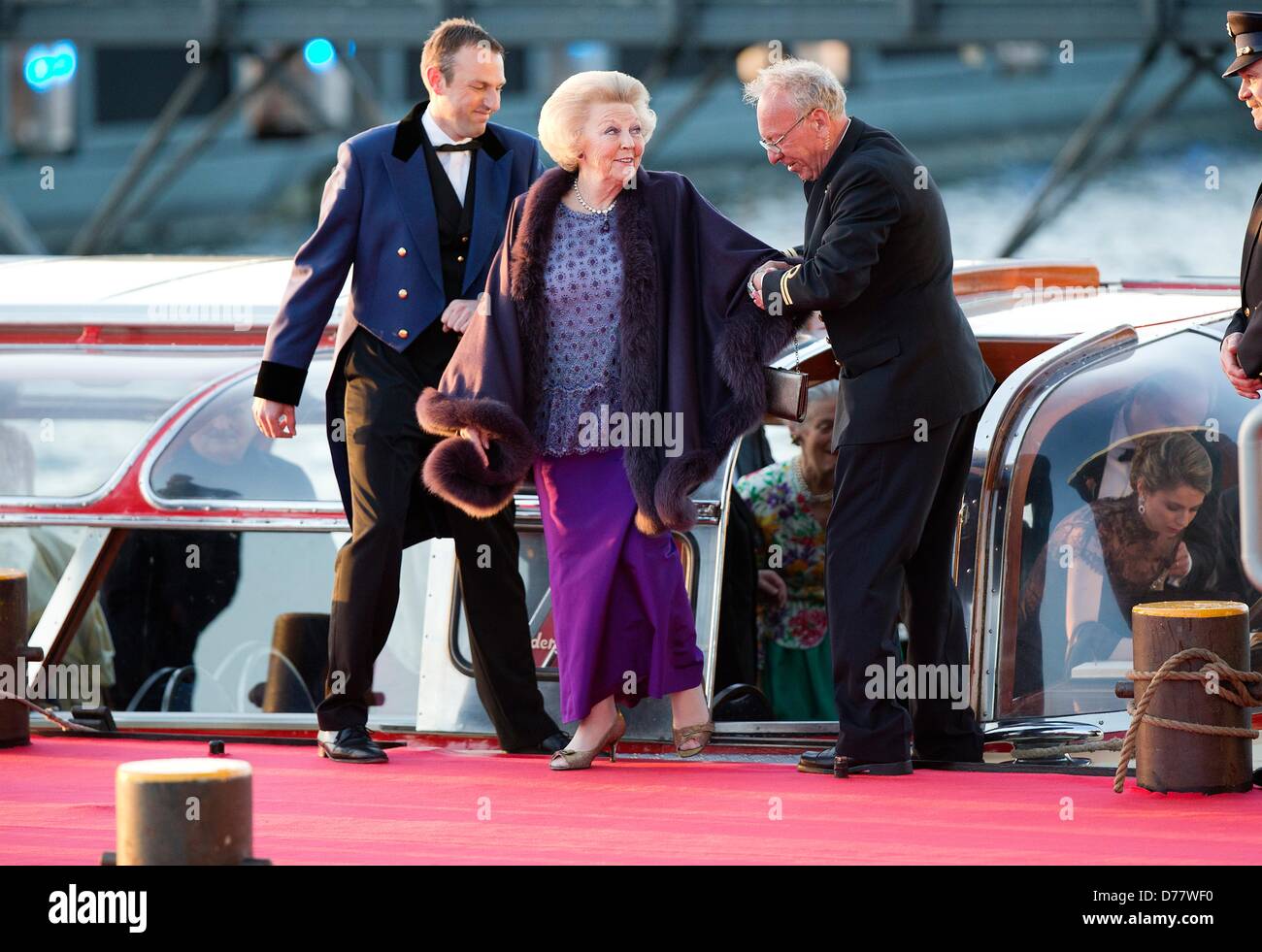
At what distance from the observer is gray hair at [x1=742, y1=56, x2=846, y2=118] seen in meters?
5.08

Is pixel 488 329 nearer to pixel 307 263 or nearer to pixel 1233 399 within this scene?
pixel 307 263

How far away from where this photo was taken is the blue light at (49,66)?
78.2 feet

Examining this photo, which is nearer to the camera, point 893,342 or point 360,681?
point 893,342

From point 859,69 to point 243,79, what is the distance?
8147mm

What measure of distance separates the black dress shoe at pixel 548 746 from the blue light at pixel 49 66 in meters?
19.8

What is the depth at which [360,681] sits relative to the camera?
5578 mm

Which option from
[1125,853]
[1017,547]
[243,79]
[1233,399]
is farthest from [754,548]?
[243,79]

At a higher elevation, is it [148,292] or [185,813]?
[148,292]

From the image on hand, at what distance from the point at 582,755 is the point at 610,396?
36.9 inches

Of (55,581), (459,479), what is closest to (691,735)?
(459,479)

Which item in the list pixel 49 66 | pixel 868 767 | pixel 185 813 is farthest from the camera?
pixel 49 66

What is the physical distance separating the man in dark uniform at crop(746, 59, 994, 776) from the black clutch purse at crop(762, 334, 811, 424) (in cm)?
13

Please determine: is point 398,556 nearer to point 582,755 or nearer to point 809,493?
point 582,755

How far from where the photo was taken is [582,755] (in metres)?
5.37
